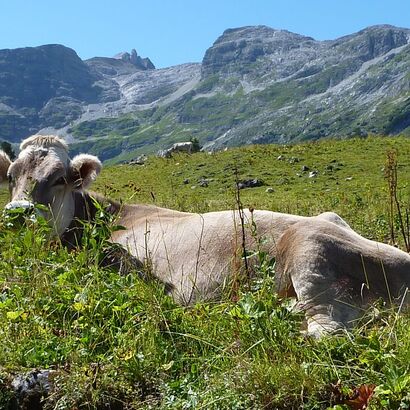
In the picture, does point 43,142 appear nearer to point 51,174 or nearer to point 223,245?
point 51,174

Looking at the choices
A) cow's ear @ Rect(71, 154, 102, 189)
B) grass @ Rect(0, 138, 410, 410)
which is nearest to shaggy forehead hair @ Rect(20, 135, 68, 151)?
cow's ear @ Rect(71, 154, 102, 189)

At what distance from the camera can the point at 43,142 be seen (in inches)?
371

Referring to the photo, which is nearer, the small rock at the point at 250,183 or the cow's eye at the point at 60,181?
the cow's eye at the point at 60,181

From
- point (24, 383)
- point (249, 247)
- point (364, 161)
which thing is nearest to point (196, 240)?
point (249, 247)

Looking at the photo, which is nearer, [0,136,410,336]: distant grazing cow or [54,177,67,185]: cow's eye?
[0,136,410,336]: distant grazing cow

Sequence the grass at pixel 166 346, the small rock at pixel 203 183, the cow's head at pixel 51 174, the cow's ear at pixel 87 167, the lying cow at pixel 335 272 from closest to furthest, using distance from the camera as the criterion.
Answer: the grass at pixel 166 346, the lying cow at pixel 335 272, the cow's head at pixel 51 174, the cow's ear at pixel 87 167, the small rock at pixel 203 183

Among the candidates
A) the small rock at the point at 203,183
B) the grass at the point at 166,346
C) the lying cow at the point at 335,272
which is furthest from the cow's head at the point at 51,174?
the small rock at the point at 203,183

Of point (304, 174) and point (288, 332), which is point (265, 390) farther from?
point (304, 174)

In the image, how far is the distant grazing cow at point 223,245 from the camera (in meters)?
5.89

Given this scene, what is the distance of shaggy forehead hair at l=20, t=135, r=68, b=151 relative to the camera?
9406 millimetres

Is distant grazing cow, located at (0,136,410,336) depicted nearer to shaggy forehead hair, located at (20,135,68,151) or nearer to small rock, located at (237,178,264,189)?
shaggy forehead hair, located at (20,135,68,151)

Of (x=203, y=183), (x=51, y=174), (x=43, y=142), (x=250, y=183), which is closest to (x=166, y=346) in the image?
(x=51, y=174)

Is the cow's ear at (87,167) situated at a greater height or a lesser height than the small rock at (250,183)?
greater

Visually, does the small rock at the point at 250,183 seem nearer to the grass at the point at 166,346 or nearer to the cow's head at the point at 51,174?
the cow's head at the point at 51,174
